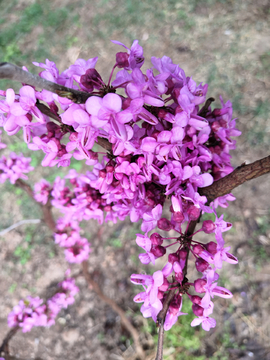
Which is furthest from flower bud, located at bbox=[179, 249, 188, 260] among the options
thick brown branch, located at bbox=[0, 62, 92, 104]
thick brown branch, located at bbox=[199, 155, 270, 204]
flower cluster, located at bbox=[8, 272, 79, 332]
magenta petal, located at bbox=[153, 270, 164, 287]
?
flower cluster, located at bbox=[8, 272, 79, 332]

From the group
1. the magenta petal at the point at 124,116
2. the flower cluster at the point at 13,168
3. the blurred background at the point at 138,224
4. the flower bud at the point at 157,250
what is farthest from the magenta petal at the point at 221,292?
the blurred background at the point at 138,224

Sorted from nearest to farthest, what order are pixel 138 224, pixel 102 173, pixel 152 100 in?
pixel 152 100 → pixel 102 173 → pixel 138 224

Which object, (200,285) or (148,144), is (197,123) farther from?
(200,285)

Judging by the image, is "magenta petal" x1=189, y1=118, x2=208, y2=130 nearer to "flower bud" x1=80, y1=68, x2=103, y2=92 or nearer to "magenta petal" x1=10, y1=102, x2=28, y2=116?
"flower bud" x1=80, y1=68, x2=103, y2=92

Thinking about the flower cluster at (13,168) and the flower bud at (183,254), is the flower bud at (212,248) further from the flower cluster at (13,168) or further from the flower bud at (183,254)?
the flower cluster at (13,168)

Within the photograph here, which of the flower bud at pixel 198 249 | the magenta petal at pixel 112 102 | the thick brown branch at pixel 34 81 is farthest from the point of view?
the flower bud at pixel 198 249

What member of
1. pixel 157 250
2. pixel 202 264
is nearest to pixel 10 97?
pixel 157 250

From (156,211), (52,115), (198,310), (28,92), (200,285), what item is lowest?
(198,310)
